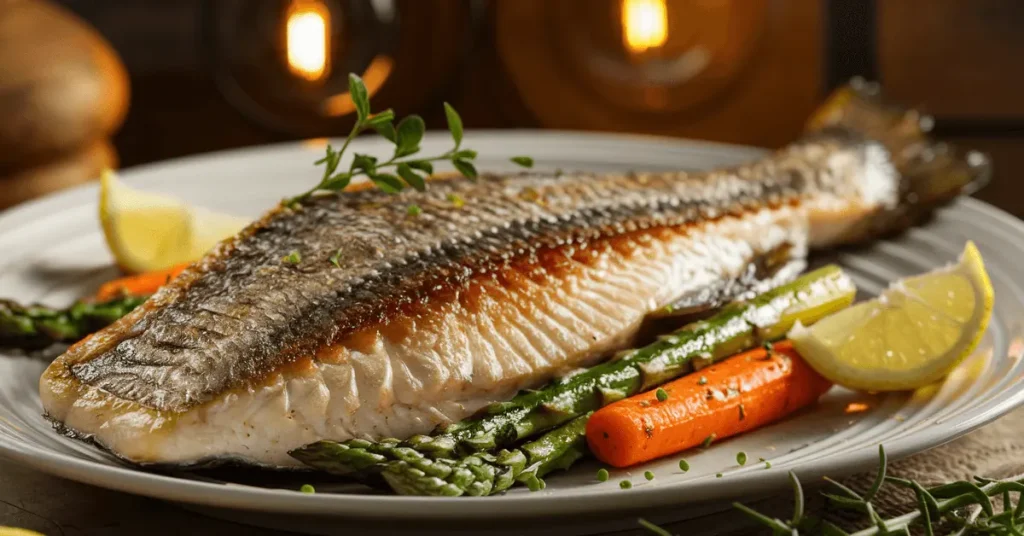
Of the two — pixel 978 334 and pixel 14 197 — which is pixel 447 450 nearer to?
pixel 978 334

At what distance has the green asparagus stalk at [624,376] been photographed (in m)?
2.56

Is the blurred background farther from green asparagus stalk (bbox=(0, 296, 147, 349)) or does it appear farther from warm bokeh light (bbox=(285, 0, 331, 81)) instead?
green asparagus stalk (bbox=(0, 296, 147, 349))

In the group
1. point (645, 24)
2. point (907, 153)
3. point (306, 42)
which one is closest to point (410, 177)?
point (907, 153)

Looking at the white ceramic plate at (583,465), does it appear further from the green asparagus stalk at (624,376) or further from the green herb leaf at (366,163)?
the green herb leaf at (366,163)

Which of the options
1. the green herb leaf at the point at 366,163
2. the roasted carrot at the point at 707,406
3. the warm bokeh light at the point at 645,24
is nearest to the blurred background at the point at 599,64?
the warm bokeh light at the point at 645,24

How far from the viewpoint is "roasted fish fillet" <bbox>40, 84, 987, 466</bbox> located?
8.44 ft

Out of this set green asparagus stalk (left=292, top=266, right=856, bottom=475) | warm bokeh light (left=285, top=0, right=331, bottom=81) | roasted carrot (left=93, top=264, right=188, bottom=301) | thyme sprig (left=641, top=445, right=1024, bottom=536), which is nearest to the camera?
thyme sprig (left=641, top=445, right=1024, bottom=536)

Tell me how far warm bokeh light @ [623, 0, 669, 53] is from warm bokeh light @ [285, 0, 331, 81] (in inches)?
63.3

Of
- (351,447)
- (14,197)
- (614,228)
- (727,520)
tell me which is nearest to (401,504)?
(351,447)

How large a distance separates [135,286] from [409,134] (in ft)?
3.96

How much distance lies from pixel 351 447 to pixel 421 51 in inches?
173

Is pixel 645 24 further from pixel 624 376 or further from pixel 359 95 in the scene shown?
pixel 624 376

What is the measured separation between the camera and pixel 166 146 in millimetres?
6367

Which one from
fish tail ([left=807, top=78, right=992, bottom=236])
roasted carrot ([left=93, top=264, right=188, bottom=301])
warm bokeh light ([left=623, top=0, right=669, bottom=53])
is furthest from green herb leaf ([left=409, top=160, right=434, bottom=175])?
warm bokeh light ([left=623, top=0, right=669, bottom=53])
